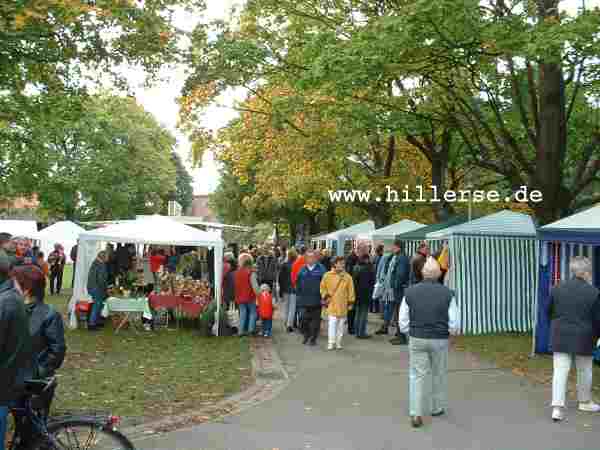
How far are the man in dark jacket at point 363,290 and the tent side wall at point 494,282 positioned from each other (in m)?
2.12

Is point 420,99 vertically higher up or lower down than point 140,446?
higher up

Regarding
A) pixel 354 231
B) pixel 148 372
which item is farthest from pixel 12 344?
pixel 354 231

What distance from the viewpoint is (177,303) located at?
49.3 ft

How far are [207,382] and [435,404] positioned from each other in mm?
3154

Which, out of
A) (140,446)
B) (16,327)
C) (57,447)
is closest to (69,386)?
(140,446)

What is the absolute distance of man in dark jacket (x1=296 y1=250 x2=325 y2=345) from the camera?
1300 centimetres

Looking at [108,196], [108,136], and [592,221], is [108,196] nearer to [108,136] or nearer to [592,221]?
[108,136]

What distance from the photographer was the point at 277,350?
12.6 m

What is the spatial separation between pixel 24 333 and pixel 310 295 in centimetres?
908

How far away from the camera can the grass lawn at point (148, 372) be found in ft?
25.9

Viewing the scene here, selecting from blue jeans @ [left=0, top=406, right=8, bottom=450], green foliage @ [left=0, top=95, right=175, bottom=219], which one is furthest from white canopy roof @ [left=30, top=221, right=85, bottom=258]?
blue jeans @ [left=0, top=406, right=8, bottom=450]

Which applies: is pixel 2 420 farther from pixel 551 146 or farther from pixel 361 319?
pixel 551 146

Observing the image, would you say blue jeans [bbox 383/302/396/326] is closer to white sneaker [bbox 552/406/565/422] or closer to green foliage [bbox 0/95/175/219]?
white sneaker [bbox 552/406/565/422]

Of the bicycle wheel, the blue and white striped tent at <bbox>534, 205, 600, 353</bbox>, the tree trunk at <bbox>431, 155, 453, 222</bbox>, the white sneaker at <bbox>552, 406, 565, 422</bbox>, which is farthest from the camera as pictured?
the tree trunk at <bbox>431, 155, 453, 222</bbox>
